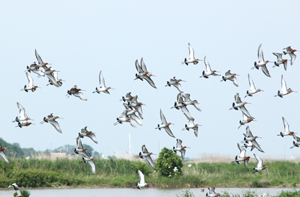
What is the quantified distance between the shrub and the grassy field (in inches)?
18.1

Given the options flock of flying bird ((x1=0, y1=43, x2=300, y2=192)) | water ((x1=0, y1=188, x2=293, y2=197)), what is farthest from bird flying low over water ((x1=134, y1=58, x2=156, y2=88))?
water ((x1=0, y1=188, x2=293, y2=197))

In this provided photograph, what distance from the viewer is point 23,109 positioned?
19.9m

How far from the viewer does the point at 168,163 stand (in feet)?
103

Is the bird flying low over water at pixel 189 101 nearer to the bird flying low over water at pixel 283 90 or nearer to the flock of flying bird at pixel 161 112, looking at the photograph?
the flock of flying bird at pixel 161 112

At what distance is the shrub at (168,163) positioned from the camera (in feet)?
103

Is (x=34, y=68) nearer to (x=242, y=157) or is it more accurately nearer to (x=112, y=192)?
(x=242, y=157)

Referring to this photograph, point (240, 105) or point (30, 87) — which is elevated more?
point (30, 87)

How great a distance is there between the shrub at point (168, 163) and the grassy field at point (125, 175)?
46 centimetres

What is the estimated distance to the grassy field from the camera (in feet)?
103

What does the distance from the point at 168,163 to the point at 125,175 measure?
15.0 feet

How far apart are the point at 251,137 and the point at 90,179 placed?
16.4 m

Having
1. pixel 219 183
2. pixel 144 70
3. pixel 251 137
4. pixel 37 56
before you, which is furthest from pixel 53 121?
pixel 219 183

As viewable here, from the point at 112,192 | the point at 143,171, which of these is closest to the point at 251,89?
the point at 112,192

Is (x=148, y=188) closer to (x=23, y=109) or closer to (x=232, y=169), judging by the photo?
(x=232, y=169)
